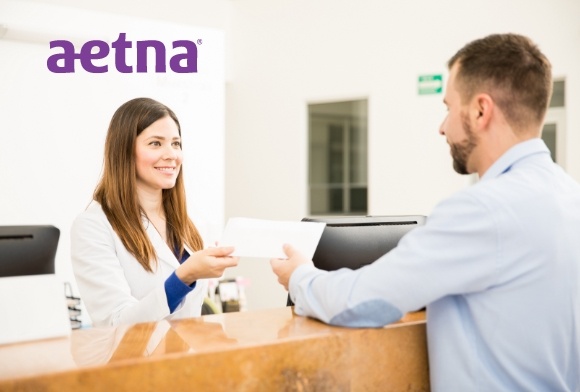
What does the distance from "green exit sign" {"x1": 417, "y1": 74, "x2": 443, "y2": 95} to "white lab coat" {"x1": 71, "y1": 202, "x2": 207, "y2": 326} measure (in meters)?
3.80

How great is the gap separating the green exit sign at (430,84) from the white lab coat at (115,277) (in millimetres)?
3804

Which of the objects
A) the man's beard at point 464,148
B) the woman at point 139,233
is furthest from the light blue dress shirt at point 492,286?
the woman at point 139,233

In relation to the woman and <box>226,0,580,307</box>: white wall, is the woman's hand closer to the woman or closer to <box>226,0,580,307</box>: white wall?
the woman

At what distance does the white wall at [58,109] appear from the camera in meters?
4.14

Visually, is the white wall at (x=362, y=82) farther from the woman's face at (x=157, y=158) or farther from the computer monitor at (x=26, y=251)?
the computer monitor at (x=26, y=251)

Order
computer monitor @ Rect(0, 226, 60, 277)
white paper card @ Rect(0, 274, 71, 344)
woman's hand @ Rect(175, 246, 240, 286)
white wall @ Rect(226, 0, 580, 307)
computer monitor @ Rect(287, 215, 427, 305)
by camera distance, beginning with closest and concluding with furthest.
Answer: white paper card @ Rect(0, 274, 71, 344)
computer monitor @ Rect(0, 226, 60, 277)
woman's hand @ Rect(175, 246, 240, 286)
computer monitor @ Rect(287, 215, 427, 305)
white wall @ Rect(226, 0, 580, 307)

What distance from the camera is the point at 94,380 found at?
39.9 inches

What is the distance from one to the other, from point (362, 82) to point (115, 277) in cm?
437

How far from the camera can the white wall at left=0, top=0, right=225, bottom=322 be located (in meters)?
4.14

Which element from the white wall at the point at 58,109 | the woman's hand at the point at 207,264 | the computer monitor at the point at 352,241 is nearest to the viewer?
the woman's hand at the point at 207,264

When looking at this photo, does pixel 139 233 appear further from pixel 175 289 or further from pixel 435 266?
pixel 435 266

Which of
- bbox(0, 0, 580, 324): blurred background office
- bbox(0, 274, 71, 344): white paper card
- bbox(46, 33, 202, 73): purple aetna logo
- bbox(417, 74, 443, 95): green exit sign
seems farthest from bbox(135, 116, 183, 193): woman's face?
bbox(417, 74, 443, 95): green exit sign

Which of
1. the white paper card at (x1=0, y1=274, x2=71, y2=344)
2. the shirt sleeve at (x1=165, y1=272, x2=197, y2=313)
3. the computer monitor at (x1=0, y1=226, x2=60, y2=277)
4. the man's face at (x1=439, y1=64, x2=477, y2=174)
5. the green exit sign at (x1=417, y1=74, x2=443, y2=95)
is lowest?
the shirt sleeve at (x1=165, y1=272, x2=197, y2=313)

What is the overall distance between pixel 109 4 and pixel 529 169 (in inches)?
207
